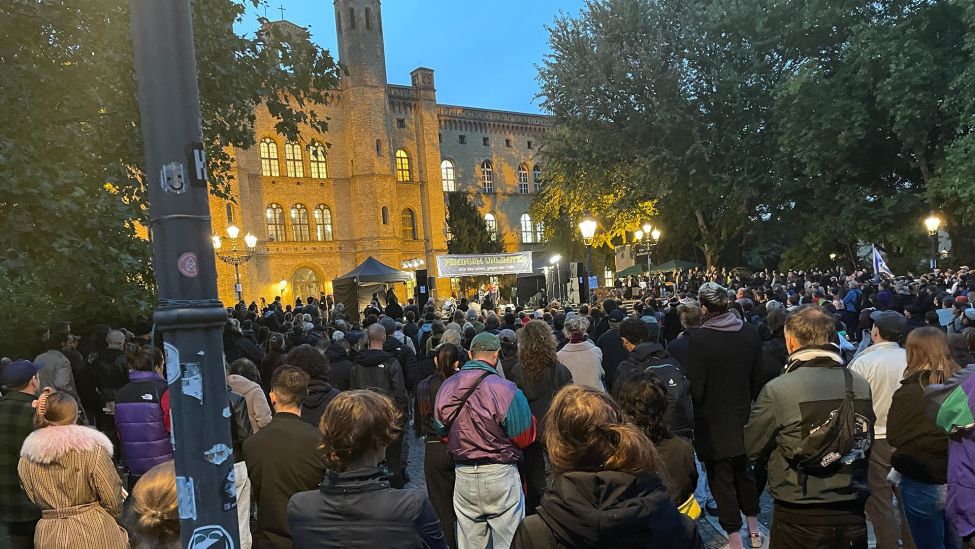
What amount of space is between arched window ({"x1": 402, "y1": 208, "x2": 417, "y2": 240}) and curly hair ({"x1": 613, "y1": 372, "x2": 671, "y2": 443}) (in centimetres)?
3888

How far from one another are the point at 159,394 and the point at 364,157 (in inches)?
1368

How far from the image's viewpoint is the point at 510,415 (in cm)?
381

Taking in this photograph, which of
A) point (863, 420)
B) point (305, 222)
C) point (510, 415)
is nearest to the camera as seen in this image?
point (863, 420)

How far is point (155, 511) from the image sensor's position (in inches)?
90.1

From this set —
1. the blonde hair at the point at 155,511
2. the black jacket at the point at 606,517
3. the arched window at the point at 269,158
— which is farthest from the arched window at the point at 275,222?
the black jacket at the point at 606,517

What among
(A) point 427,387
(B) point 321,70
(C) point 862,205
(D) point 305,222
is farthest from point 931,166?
(D) point 305,222

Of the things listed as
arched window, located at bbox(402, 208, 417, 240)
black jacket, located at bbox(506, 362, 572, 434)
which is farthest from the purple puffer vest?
arched window, located at bbox(402, 208, 417, 240)

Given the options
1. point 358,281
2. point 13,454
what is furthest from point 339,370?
point 358,281

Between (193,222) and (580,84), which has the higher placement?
(580,84)

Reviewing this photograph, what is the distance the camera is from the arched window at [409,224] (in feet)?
136

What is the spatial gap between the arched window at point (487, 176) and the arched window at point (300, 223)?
1476 centimetres

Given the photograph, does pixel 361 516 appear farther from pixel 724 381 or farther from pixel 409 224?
pixel 409 224

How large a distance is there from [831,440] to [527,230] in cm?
4685

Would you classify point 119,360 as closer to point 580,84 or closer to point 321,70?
point 321,70
